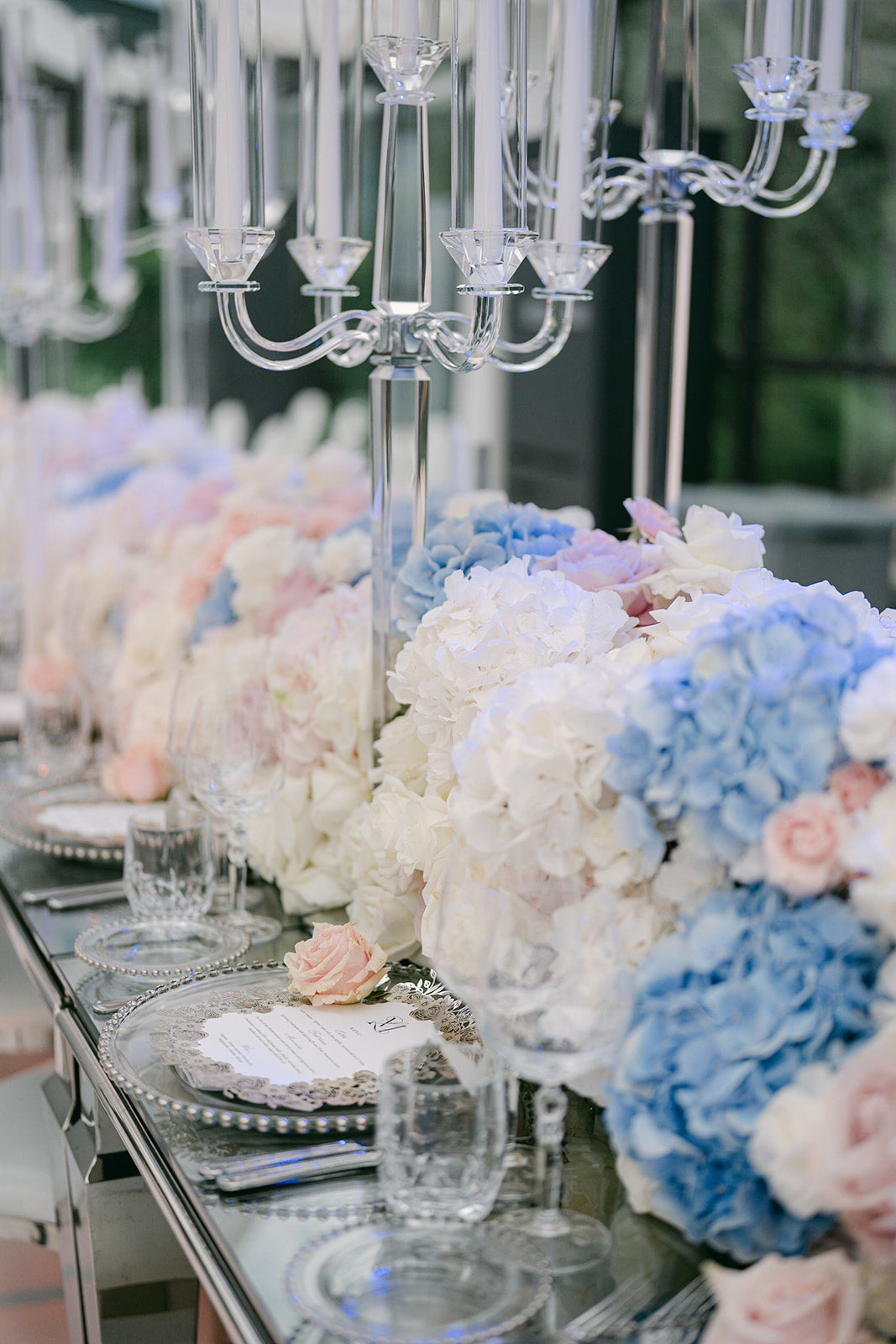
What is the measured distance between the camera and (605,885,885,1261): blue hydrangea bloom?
2.77 ft

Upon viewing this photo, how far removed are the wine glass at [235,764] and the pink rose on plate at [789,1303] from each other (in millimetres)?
728

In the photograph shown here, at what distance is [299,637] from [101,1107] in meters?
0.55

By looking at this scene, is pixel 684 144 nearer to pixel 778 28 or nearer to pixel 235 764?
pixel 778 28

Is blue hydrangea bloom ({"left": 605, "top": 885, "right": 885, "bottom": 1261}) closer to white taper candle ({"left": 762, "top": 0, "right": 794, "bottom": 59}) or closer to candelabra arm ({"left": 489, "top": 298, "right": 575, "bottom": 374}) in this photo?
candelabra arm ({"left": 489, "top": 298, "right": 575, "bottom": 374})

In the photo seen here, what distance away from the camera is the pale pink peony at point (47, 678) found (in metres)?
1.97

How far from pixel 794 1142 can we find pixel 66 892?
3.27 ft

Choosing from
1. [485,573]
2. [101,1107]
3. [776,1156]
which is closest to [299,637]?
[485,573]

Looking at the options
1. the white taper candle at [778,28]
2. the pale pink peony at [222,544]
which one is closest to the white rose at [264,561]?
the pale pink peony at [222,544]

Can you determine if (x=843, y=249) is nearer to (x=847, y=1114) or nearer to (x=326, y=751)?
(x=326, y=751)

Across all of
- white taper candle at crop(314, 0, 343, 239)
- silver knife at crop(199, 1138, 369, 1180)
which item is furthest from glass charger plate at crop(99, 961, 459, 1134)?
white taper candle at crop(314, 0, 343, 239)

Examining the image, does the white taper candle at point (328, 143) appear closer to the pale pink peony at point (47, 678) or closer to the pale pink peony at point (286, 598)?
the pale pink peony at point (286, 598)

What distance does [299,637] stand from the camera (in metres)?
1.58

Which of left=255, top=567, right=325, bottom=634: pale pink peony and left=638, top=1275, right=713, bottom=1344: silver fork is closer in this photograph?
left=638, top=1275, right=713, bottom=1344: silver fork

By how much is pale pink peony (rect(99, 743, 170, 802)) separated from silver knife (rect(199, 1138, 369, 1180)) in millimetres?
Answer: 879
